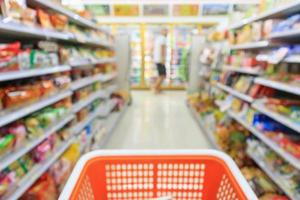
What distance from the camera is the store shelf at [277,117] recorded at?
5.08 ft

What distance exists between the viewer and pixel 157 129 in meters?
3.69

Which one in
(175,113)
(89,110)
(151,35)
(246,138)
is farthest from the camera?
(151,35)

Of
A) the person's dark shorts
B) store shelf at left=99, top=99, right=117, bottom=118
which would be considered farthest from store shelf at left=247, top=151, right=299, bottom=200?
the person's dark shorts

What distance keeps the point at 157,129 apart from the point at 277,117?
2.12 metres

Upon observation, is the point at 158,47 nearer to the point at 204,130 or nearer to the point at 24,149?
the point at 204,130

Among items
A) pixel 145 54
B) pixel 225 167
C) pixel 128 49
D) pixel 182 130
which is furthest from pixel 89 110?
pixel 145 54

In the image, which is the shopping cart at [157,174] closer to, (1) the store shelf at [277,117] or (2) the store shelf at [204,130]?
(1) the store shelf at [277,117]

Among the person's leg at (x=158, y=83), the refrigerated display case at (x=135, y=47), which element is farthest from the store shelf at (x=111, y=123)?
the refrigerated display case at (x=135, y=47)

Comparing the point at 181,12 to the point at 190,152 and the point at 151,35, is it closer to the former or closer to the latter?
the point at 151,35

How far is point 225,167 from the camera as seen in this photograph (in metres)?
0.87

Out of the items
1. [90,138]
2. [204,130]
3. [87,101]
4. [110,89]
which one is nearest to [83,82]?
[87,101]

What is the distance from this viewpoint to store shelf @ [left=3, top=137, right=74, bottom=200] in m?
1.41

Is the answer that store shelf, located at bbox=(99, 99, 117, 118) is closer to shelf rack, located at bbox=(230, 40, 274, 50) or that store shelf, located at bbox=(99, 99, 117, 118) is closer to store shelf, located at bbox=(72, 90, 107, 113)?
store shelf, located at bbox=(72, 90, 107, 113)

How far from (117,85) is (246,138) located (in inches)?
127
